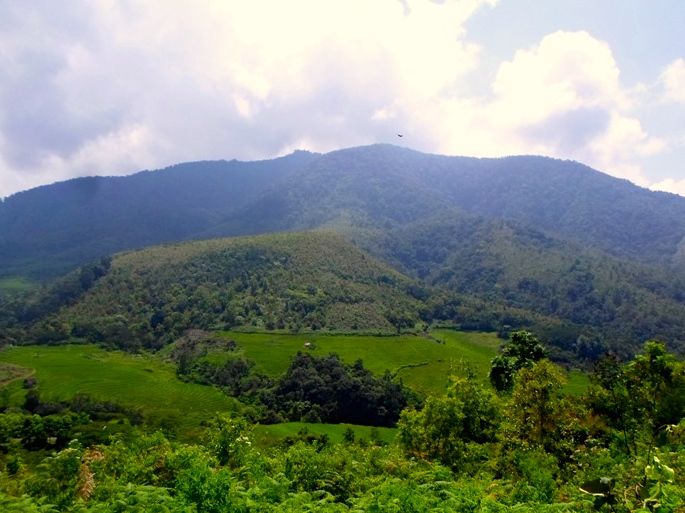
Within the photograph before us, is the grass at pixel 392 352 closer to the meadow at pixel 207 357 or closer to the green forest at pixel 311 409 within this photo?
the meadow at pixel 207 357

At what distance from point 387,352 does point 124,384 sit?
68.9 metres

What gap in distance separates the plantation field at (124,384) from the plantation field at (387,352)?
1972cm

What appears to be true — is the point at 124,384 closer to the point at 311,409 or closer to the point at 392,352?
the point at 311,409

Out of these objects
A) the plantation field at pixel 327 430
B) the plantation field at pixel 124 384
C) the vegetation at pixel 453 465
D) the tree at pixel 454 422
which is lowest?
the plantation field at pixel 327 430

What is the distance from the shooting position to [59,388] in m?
118

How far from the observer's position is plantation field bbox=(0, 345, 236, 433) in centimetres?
10850

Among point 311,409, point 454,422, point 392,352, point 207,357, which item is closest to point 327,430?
point 311,409

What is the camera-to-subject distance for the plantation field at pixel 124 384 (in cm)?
10850

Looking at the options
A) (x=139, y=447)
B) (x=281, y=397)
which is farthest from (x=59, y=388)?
(x=139, y=447)

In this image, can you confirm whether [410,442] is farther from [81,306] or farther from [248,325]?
[81,306]

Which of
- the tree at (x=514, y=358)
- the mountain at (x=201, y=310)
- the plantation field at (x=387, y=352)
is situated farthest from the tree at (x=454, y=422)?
the mountain at (x=201, y=310)

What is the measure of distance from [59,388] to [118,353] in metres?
39.9

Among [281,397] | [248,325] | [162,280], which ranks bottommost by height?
[281,397]

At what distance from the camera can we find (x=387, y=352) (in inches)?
6038
